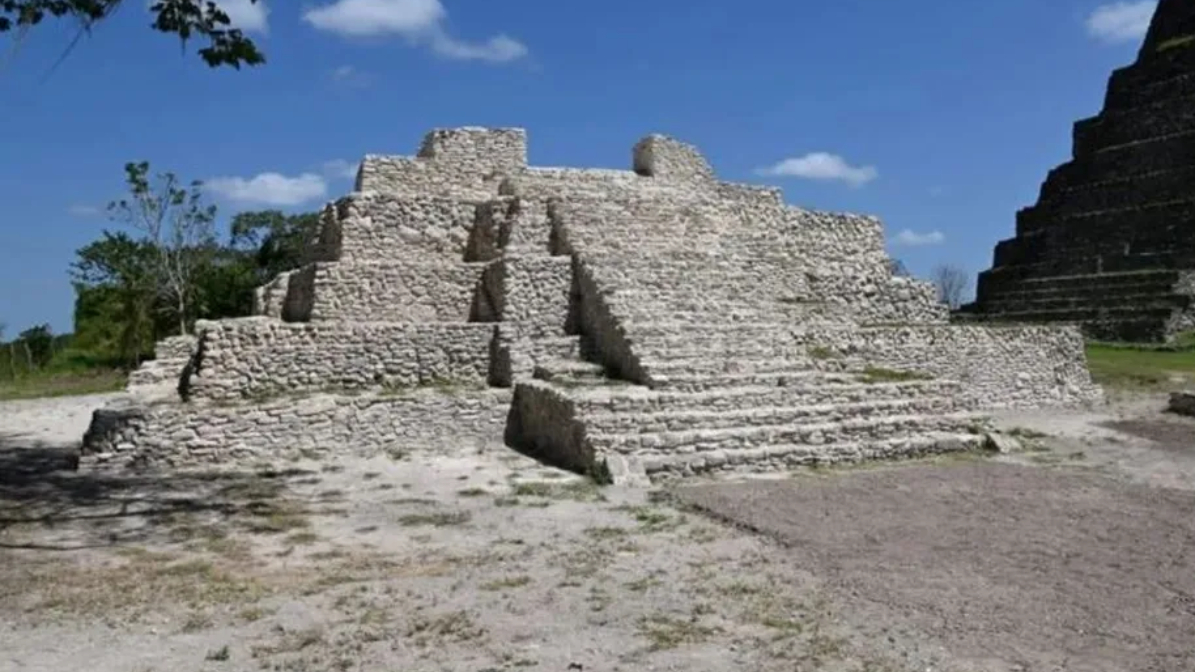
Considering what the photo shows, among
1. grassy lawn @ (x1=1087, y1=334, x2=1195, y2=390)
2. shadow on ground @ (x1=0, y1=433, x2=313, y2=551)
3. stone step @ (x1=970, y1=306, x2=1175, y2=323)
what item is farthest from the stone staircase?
stone step @ (x1=970, y1=306, x2=1175, y2=323)

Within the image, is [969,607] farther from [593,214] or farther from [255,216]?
[255,216]

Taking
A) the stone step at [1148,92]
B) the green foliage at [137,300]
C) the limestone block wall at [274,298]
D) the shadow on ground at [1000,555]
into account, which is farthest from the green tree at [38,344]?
the stone step at [1148,92]

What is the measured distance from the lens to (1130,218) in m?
31.4

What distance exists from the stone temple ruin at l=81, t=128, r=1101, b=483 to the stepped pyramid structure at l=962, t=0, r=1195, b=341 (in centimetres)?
1187

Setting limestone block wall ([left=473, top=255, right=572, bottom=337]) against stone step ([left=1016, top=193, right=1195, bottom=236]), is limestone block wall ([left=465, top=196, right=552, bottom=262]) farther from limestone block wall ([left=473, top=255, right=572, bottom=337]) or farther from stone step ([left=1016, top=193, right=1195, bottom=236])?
stone step ([left=1016, top=193, right=1195, bottom=236])

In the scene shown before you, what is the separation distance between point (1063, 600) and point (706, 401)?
5658 mm

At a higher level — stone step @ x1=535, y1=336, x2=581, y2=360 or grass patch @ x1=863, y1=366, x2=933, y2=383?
stone step @ x1=535, y1=336, x2=581, y2=360

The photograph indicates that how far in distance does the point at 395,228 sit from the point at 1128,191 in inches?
1084

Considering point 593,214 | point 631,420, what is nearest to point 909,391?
point 631,420

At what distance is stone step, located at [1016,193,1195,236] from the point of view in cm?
2967

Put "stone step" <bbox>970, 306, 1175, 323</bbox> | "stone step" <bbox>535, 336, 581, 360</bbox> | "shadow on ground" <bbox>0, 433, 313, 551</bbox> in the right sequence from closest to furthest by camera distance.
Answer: "shadow on ground" <bbox>0, 433, 313, 551</bbox> → "stone step" <bbox>535, 336, 581, 360</bbox> → "stone step" <bbox>970, 306, 1175, 323</bbox>

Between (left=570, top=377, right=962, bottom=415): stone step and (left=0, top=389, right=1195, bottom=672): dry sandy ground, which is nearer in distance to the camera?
(left=0, top=389, right=1195, bottom=672): dry sandy ground

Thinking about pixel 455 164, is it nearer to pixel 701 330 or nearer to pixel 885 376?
pixel 701 330

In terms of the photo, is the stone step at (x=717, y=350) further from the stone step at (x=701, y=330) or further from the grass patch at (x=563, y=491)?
the grass patch at (x=563, y=491)
